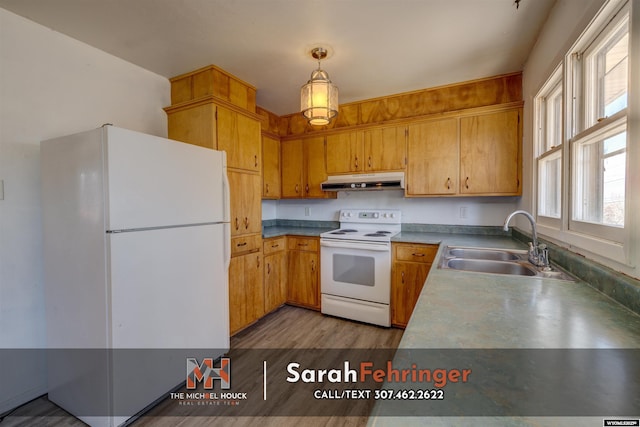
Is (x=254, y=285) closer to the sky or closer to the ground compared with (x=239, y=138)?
closer to the ground

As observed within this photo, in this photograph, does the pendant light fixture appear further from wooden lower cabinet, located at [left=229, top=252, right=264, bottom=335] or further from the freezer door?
wooden lower cabinet, located at [left=229, top=252, right=264, bottom=335]

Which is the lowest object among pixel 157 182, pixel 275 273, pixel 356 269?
pixel 275 273

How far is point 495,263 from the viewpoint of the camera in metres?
1.78

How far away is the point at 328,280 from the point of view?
3.00 meters

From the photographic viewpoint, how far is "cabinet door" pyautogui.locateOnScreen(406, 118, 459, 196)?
275 cm

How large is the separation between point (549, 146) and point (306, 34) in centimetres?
Answer: 191

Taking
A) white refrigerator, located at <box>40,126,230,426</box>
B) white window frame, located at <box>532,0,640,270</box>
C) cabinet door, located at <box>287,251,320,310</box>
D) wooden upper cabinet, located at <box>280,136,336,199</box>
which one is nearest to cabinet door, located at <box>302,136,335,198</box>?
wooden upper cabinet, located at <box>280,136,336,199</box>

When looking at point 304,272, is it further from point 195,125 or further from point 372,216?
point 195,125

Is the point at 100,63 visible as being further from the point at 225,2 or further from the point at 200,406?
the point at 200,406

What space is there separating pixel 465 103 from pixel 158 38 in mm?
2715

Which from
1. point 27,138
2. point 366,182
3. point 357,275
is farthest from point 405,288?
point 27,138

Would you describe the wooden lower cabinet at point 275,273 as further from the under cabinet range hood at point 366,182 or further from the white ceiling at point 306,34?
the white ceiling at point 306,34

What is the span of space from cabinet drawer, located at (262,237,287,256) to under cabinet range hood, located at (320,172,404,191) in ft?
2.61

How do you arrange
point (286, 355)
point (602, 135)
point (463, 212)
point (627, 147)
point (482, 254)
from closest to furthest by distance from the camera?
1. point (627, 147)
2. point (602, 135)
3. point (482, 254)
4. point (286, 355)
5. point (463, 212)
